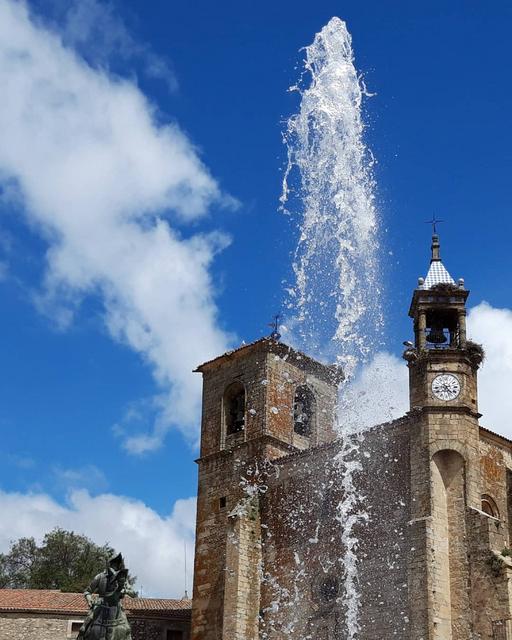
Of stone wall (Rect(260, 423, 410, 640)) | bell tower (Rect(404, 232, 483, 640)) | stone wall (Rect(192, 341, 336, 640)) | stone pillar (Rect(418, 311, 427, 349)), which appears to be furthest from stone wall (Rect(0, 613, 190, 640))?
stone pillar (Rect(418, 311, 427, 349))

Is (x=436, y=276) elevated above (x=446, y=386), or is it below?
above

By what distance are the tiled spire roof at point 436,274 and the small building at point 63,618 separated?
18.9m

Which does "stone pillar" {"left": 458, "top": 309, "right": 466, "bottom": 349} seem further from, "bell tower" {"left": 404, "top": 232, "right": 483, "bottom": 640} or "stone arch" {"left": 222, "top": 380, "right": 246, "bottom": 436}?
"stone arch" {"left": 222, "top": 380, "right": 246, "bottom": 436}

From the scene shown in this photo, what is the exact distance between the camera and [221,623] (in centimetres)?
3309

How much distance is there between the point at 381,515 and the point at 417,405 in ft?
11.7

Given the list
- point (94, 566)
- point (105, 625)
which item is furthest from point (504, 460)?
point (94, 566)

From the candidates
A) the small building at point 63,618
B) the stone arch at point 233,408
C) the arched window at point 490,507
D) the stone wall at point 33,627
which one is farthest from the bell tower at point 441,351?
the stone wall at point 33,627

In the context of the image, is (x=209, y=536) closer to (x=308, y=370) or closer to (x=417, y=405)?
(x=308, y=370)

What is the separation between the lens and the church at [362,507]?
85.7 ft

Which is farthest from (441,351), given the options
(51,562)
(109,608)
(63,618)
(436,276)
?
(51,562)

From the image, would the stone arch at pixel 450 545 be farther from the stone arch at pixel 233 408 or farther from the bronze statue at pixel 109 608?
the stone arch at pixel 233 408

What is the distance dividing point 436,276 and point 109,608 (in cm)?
1728

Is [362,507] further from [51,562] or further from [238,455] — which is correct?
[51,562]

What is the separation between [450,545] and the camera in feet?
87.0
